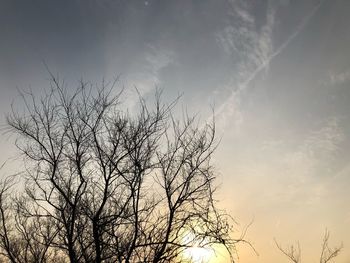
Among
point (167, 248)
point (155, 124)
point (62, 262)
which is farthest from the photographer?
point (62, 262)

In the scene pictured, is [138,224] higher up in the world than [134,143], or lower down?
lower down

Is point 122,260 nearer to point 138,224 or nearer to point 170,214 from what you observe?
point 138,224

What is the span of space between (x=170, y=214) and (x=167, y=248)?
0.87 meters

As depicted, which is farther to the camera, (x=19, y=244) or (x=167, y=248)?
(x=19, y=244)

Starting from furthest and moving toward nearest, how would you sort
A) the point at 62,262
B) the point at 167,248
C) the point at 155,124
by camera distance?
1. the point at 62,262
2. the point at 155,124
3. the point at 167,248

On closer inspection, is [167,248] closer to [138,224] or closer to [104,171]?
[138,224]

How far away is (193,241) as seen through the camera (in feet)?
32.8

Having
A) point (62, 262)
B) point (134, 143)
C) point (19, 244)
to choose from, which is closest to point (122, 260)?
point (134, 143)

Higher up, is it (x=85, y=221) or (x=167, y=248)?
(x=85, y=221)

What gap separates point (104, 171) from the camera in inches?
416

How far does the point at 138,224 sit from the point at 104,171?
1.71 m

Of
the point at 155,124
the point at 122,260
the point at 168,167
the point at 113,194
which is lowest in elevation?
the point at 122,260

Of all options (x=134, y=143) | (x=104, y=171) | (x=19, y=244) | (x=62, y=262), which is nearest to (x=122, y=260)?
(x=104, y=171)

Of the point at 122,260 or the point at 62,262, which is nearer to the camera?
the point at 122,260
